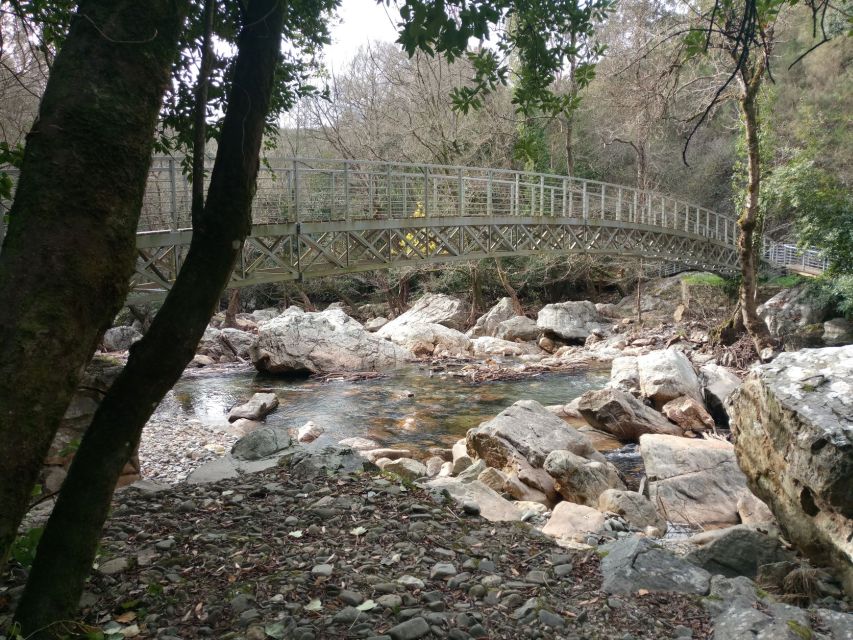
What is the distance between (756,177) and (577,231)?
563 centimetres

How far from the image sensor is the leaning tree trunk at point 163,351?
2342 mm

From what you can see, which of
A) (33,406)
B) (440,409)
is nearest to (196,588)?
(33,406)

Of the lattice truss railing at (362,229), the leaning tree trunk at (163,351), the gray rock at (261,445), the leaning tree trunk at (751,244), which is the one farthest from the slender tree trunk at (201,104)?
the leaning tree trunk at (751,244)

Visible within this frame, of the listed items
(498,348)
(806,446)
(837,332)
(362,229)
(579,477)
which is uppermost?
(362,229)

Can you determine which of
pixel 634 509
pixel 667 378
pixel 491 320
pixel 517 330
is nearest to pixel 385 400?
pixel 667 378

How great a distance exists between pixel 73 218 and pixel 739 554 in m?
5.25

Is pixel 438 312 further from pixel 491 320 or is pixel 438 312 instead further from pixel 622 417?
pixel 622 417

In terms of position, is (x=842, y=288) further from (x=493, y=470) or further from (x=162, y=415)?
(x=162, y=415)

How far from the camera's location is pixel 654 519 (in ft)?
20.6

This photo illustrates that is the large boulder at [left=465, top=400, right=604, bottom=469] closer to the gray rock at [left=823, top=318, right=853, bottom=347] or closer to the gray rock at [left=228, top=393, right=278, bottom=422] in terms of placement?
the gray rock at [left=228, top=393, right=278, bottom=422]

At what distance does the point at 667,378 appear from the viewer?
441 inches

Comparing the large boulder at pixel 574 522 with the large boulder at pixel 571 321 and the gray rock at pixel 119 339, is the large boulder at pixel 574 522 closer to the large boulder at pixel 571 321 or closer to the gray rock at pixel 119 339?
the large boulder at pixel 571 321

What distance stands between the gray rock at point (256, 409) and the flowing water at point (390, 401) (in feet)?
0.53

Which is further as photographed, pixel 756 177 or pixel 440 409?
pixel 756 177
